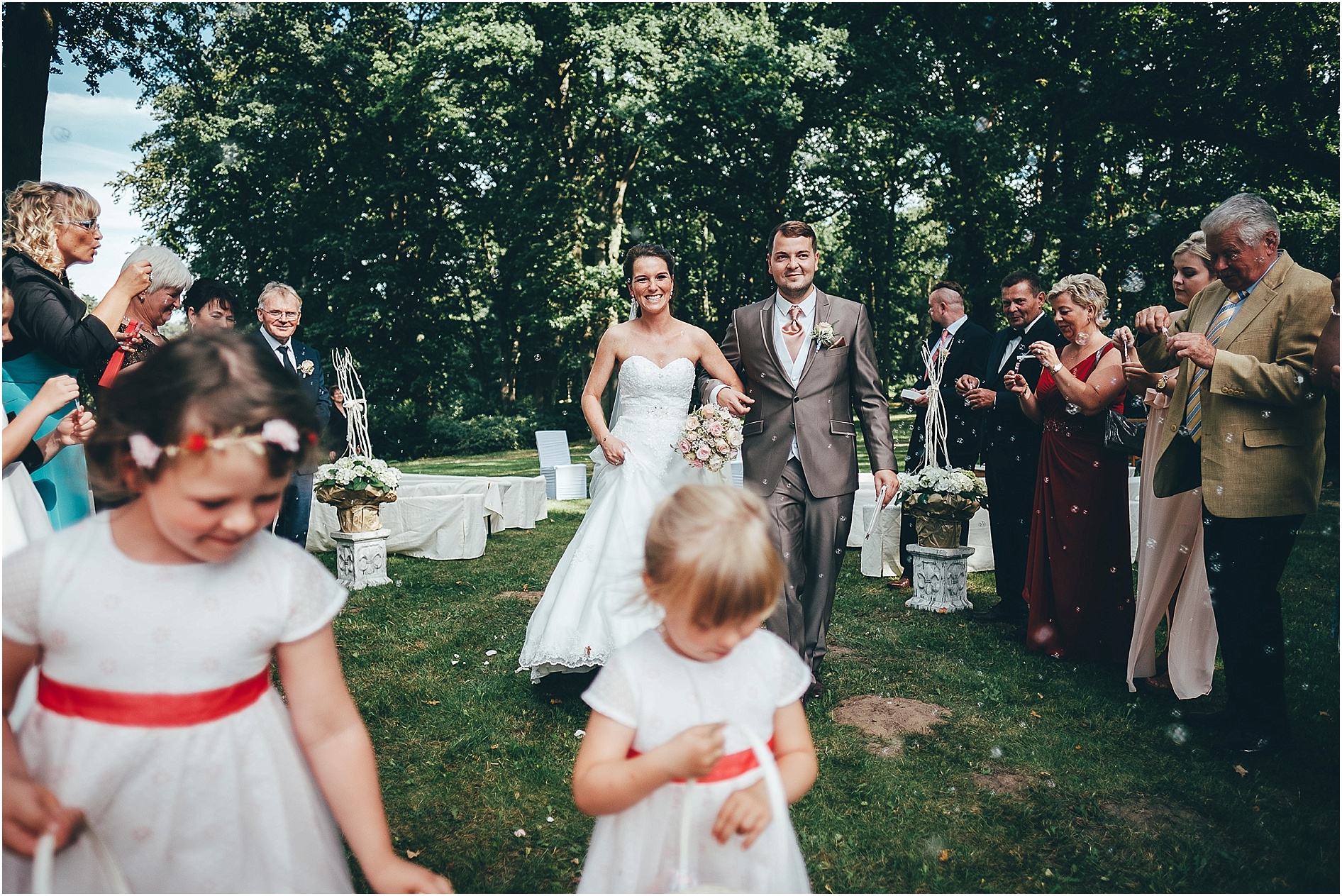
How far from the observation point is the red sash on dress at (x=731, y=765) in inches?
69.4

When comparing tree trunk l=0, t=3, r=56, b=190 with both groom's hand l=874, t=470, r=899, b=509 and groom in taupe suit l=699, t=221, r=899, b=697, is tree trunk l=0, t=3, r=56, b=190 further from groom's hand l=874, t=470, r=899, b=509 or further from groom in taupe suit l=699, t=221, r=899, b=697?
groom's hand l=874, t=470, r=899, b=509

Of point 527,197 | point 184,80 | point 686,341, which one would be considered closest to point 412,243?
point 527,197

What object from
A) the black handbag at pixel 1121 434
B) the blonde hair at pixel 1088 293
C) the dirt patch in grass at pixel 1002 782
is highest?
the blonde hair at pixel 1088 293

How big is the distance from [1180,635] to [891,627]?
201 cm

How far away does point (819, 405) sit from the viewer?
4758mm

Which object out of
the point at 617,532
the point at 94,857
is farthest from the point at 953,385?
the point at 94,857

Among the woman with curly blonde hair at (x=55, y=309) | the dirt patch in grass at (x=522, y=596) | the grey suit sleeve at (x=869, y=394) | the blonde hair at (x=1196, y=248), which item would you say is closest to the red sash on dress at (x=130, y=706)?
the woman with curly blonde hair at (x=55, y=309)

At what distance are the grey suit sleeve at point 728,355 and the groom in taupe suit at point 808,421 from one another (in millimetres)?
29

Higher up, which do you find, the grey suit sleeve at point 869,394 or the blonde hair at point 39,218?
the blonde hair at point 39,218

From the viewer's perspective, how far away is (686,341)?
17.1ft

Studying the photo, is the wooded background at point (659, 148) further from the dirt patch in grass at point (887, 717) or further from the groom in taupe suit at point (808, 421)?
the dirt patch in grass at point (887, 717)

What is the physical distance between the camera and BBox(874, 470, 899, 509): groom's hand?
15.1ft

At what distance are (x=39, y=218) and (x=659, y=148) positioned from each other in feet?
65.2

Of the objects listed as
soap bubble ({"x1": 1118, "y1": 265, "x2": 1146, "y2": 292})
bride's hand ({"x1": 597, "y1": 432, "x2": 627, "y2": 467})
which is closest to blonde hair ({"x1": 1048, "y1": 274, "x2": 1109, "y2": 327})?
bride's hand ({"x1": 597, "y1": 432, "x2": 627, "y2": 467})
